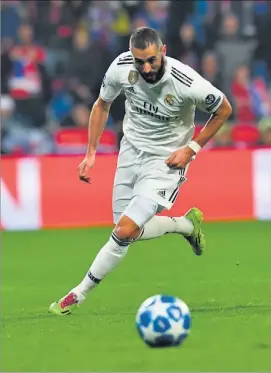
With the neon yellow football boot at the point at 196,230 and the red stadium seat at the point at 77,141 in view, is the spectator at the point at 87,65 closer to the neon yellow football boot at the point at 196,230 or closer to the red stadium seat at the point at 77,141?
the red stadium seat at the point at 77,141

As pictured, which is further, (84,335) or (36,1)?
(36,1)

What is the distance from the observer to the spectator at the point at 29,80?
1598 centimetres

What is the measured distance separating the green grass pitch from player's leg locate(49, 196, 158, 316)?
123mm

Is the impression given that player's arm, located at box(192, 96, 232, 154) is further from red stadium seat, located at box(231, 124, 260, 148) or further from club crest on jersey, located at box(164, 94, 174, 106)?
red stadium seat, located at box(231, 124, 260, 148)

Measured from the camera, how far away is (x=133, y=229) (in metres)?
7.45

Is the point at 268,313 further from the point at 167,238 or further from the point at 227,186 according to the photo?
the point at 227,186

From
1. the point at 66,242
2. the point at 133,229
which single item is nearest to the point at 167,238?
the point at 66,242

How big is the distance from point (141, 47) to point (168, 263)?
12.5 feet

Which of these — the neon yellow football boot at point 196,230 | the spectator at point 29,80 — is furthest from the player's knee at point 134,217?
the spectator at point 29,80

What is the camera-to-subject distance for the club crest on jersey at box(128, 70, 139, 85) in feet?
24.9

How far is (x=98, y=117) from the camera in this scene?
7.93 m

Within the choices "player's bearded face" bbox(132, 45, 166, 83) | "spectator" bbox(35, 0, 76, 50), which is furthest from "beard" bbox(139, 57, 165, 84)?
"spectator" bbox(35, 0, 76, 50)

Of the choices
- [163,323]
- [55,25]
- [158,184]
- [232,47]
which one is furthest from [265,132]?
[163,323]

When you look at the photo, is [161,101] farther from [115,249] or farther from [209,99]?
[115,249]
